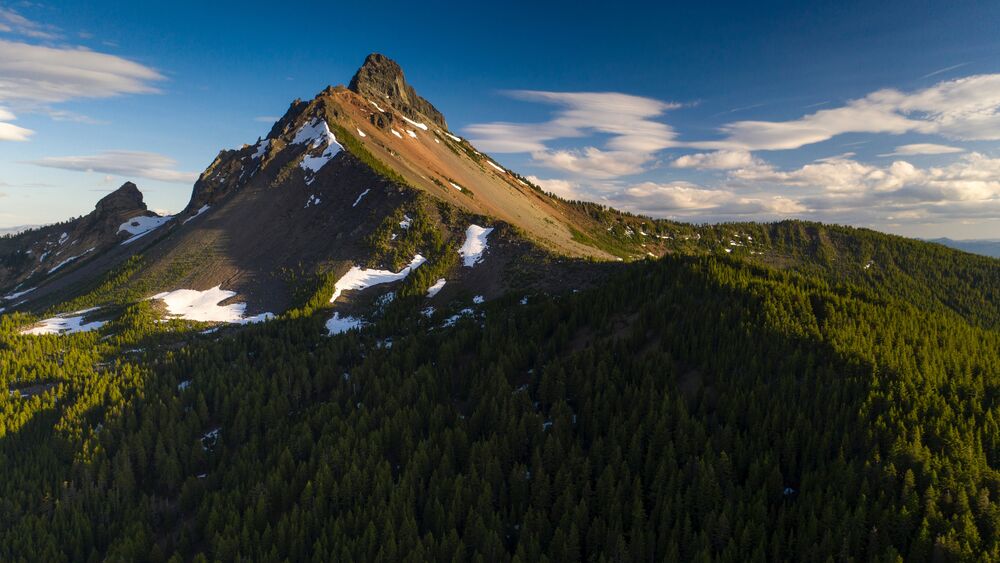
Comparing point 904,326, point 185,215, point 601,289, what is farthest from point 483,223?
point 185,215

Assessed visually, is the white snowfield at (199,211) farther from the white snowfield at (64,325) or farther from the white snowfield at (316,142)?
the white snowfield at (64,325)

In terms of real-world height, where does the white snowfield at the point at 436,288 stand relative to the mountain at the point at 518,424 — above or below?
above

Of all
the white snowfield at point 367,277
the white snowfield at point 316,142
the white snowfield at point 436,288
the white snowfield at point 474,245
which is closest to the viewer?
the white snowfield at point 436,288

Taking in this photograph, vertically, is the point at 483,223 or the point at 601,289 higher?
the point at 483,223

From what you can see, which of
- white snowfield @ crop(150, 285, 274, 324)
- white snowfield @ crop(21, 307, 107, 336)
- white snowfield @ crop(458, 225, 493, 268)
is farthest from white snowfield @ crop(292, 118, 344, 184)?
white snowfield @ crop(21, 307, 107, 336)

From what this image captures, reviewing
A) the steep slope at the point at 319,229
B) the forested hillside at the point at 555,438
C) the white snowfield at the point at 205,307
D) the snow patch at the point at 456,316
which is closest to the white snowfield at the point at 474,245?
the steep slope at the point at 319,229

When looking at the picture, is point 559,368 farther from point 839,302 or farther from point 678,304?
point 839,302

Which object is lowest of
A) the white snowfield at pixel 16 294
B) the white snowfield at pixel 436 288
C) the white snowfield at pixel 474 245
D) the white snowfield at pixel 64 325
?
the white snowfield at pixel 16 294
